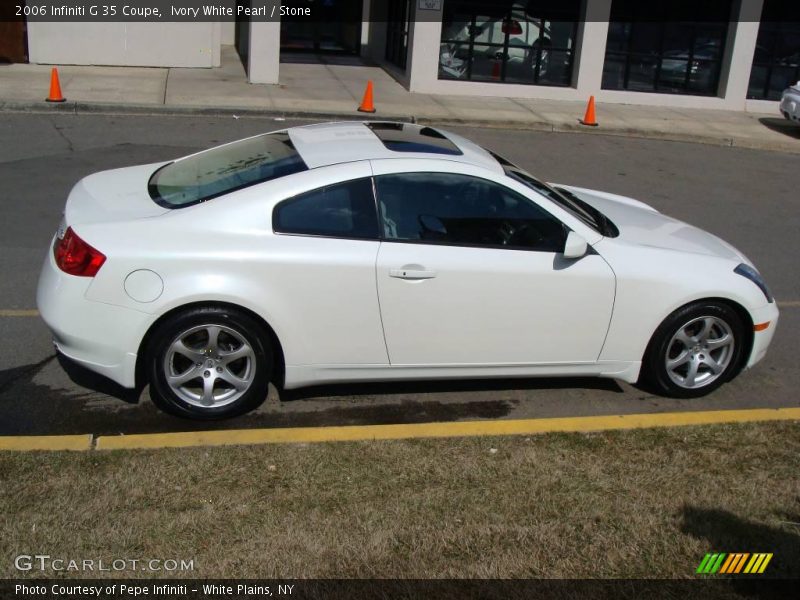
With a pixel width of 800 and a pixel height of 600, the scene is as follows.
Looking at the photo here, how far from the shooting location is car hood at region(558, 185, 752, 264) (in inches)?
224

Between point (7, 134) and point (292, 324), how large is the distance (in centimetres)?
881

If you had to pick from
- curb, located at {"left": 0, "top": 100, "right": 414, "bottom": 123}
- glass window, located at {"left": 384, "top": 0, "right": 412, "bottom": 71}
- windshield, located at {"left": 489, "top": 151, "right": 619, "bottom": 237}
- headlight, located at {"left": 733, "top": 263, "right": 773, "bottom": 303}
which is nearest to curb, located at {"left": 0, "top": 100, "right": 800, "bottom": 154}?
curb, located at {"left": 0, "top": 100, "right": 414, "bottom": 123}

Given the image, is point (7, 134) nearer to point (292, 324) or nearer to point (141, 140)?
point (141, 140)

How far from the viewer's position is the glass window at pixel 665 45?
61.4 ft

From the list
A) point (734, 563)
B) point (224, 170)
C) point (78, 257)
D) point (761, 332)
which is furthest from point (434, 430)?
point (761, 332)

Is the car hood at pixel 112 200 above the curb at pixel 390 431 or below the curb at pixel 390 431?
above

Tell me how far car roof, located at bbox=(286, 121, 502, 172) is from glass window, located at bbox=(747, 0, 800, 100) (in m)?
15.7

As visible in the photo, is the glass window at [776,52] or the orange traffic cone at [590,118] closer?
the orange traffic cone at [590,118]

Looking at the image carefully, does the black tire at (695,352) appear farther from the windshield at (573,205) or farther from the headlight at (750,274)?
the windshield at (573,205)

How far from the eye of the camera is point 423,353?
5.23 meters

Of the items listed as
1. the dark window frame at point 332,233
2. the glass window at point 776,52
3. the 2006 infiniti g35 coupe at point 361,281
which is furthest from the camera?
the glass window at point 776,52

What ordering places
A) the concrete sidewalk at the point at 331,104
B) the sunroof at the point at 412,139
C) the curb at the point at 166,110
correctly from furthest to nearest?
the concrete sidewalk at the point at 331,104, the curb at the point at 166,110, the sunroof at the point at 412,139

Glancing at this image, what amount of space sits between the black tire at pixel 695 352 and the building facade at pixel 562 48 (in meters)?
13.3

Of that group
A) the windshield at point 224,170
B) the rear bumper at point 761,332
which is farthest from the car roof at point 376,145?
the rear bumper at point 761,332
